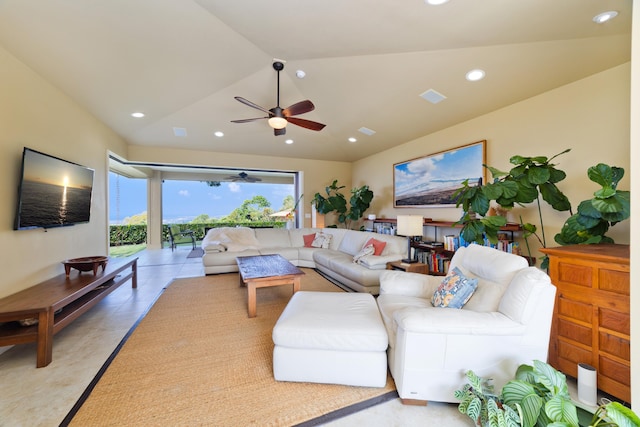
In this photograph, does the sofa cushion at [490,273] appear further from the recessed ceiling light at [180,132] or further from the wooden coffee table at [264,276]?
the recessed ceiling light at [180,132]

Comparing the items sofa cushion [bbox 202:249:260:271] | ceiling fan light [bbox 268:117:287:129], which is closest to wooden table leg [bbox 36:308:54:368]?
sofa cushion [bbox 202:249:260:271]

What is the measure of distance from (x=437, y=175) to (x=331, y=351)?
355 centimetres

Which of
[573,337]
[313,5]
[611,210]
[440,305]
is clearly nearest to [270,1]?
[313,5]

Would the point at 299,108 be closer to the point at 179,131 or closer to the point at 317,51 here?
the point at 317,51

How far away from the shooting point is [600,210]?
188 centimetres

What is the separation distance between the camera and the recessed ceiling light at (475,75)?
114 inches

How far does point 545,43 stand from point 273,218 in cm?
916

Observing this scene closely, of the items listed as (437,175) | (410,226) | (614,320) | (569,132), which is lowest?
(614,320)

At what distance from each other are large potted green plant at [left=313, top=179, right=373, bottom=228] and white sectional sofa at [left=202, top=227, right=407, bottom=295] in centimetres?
72

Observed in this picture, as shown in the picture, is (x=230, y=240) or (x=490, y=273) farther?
(x=230, y=240)

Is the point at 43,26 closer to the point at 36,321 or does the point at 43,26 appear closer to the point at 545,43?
the point at 36,321

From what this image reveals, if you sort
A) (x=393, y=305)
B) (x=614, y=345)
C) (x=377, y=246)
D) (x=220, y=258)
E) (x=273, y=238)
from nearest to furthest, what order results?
(x=614, y=345) < (x=393, y=305) < (x=377, y=246) < (x=220, y=258) < (x=273, y=238)

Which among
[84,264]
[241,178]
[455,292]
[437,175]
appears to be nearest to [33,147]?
[84,264]

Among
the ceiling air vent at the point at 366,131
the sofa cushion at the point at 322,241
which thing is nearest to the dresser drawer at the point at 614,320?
the ceiling air vent at the point at 366,131
